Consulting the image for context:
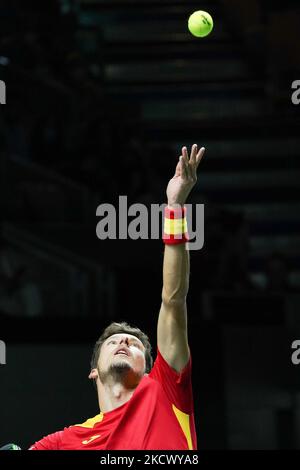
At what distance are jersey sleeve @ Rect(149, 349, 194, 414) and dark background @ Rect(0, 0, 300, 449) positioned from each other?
9.62 ft

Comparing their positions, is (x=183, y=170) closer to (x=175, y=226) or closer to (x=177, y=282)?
(x=175, y=226)

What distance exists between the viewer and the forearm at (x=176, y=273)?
4129 millimetres

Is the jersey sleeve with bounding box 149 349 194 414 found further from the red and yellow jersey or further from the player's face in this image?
the player's face

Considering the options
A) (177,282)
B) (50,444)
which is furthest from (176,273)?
(50,444)

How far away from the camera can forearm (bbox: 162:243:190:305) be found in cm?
413

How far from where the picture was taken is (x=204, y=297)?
8445 millimetres

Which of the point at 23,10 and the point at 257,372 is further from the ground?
the point at 23,10

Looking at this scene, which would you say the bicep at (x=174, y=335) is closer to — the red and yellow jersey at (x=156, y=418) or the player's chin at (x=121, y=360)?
the red and yellow jersey at (x=156, y=418)

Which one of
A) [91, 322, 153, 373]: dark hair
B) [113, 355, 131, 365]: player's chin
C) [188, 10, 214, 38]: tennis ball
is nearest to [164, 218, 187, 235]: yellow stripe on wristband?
[113, 355, 131, 365]: player's chin

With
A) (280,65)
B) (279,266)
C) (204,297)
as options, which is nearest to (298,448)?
(204,297)

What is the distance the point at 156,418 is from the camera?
4195 millimetres

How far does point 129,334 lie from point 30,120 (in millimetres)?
5863

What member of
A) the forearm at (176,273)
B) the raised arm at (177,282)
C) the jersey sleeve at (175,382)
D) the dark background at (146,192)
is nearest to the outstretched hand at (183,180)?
the raised arm at (177,282)

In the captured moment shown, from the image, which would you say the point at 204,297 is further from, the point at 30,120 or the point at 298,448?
the point at 30,120
